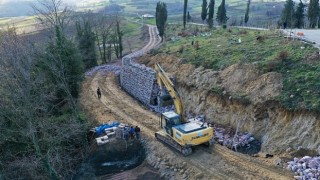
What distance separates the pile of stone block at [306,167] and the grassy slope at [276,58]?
160 inches

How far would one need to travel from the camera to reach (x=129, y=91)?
43.7 meters

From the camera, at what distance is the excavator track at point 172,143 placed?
2341 centimetres

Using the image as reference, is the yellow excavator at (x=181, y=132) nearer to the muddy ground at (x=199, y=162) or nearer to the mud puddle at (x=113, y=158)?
the muddy ground at (x=199, y=162)

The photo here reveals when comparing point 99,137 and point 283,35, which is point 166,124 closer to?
point 99,137

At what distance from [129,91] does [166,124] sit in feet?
64.2

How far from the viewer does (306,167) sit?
20062 mm

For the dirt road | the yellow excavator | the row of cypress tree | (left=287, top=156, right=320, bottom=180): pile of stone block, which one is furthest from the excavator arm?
the row of cypress tree

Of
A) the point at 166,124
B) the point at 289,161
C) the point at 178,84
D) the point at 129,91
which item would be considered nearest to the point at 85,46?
the point at 129,91

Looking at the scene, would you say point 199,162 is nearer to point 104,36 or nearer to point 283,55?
point 283,55

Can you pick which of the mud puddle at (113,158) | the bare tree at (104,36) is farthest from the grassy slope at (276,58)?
the bare tree at (104,36)

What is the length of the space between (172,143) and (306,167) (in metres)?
9.38

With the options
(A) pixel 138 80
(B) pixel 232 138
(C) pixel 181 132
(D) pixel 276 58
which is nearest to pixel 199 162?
(C) pixel 181 132

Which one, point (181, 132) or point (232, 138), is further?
point (232, 138)

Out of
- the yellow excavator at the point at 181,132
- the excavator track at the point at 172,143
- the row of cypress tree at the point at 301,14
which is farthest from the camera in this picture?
the row of cypress tree at the point at 301,14
